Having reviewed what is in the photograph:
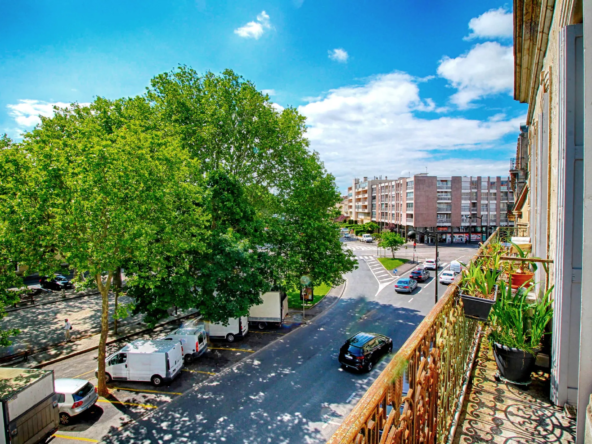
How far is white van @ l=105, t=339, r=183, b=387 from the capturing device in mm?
14109

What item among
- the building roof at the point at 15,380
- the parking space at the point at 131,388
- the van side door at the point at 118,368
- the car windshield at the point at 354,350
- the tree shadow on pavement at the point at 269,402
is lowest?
the parking space at the point at 131,388

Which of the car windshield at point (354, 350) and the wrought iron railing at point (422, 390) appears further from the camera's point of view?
A: the car windshield at point (354, 350)

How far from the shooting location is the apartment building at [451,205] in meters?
60.3

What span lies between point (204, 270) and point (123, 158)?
6.12 m

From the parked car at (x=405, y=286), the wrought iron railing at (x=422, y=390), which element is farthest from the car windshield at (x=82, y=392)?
the parked car at (x=405, y=286)

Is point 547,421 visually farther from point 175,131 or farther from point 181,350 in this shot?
point 175,131

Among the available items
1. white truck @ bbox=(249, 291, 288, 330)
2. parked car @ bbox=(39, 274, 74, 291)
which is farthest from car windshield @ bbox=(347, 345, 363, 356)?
parked car @ bbox=(39, 274, 74, 291)

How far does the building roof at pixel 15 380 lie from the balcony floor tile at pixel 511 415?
37.7 feet

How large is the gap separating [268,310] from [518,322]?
17.7 metres

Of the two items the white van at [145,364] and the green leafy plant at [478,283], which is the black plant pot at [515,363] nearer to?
the green leafy plant at [478,283]

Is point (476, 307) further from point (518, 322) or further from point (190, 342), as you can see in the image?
point (190, 342)

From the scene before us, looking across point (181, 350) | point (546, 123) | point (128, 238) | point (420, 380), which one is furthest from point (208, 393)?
point (546, 123)

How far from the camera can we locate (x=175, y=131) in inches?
728

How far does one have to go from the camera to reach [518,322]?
13.8ft
